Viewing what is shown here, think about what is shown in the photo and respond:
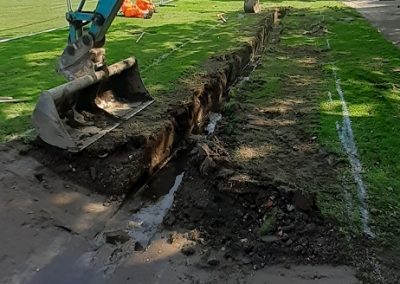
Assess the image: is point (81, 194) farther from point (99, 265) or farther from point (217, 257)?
point (217, 257)

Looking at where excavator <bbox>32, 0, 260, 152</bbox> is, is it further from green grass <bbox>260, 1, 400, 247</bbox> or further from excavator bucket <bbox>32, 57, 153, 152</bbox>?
green grass <bbox>260, 1, 400, 247</bbox>

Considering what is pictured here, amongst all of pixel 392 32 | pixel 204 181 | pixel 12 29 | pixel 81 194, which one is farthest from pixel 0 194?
pixel 392 32

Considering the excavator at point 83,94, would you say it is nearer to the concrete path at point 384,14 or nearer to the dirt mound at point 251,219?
the dirt mound at point 251,219

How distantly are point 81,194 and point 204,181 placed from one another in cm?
166

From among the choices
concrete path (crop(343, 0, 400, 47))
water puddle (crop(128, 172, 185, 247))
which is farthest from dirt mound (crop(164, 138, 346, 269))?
concrete path (crop(343, 0, 400, 47))

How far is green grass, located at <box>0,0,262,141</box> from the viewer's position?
32.8ft

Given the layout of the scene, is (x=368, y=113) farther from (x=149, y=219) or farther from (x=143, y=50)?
(x=143, y=50)

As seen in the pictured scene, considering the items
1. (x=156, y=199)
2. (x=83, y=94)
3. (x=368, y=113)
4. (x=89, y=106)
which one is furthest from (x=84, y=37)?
(x=368, y=113)

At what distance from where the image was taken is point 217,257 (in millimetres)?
5496

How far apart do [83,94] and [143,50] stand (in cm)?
631

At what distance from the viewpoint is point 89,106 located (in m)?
8.44

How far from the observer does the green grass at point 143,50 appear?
10000mm

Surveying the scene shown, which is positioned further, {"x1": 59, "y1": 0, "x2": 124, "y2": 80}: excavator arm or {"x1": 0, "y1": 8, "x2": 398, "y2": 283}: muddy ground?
{"x1": 59, "y1": 0, "x2": 124, "y2": 80}: excavator arm

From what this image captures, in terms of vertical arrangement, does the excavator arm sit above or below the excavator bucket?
above
